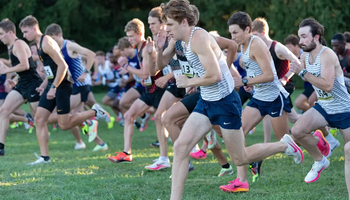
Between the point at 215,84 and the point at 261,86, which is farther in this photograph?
the point at 261,86

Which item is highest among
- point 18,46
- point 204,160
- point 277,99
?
point 18,46

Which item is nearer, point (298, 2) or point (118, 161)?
point (118, 161)

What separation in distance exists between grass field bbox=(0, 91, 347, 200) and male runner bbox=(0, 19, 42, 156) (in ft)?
2.35

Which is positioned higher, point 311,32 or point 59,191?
point 311,32

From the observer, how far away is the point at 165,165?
6.96m

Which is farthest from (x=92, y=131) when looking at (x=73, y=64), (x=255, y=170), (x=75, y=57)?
(x=255, y=170)

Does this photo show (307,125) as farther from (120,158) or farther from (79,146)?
(79,146)

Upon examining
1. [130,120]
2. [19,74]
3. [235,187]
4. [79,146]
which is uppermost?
[19,74]

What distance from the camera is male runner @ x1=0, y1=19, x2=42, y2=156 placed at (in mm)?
8484

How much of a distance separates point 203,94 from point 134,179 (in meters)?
1.87

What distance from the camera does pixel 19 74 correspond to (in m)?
8.73

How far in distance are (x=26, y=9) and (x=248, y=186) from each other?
2563cm

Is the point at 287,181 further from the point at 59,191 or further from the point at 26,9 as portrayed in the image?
the point at 26,9

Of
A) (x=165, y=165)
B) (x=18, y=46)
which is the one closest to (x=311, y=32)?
(x=165, y=165)
